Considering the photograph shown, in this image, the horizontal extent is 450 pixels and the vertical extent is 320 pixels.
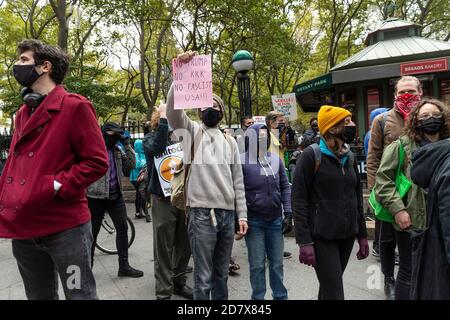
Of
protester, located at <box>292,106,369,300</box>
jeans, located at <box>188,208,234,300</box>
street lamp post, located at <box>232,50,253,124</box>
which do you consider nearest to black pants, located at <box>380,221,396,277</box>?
protester, located at <box>292,106,369,300</box>

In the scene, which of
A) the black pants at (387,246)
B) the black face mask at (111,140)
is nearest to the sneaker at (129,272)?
the black face mask at (111,140)

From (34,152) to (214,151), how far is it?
55.3 inches

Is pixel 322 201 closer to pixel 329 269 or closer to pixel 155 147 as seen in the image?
pixel 329 269

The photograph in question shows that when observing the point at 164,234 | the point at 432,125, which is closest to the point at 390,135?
the point at 432,125

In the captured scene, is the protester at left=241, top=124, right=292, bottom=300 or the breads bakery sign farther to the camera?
the breads bakery sign

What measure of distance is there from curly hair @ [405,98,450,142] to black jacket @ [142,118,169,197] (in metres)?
2.08

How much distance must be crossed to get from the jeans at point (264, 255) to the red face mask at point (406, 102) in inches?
62.6

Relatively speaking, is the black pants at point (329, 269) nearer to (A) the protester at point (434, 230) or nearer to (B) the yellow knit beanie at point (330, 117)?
(A) the protester at point (434, 230)

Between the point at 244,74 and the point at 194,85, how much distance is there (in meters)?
4.44

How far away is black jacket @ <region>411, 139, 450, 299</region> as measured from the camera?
1897 millimetres

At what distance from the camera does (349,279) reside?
173 inches

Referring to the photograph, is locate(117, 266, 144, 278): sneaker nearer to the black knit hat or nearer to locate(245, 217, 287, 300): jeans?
the black knit hat

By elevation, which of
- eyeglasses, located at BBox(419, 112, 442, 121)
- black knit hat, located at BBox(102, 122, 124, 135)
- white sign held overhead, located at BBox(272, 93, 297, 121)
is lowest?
eyeglasses, located at BBox(419, 112, 442, 121)

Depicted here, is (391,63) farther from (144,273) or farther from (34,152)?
(34,152)
